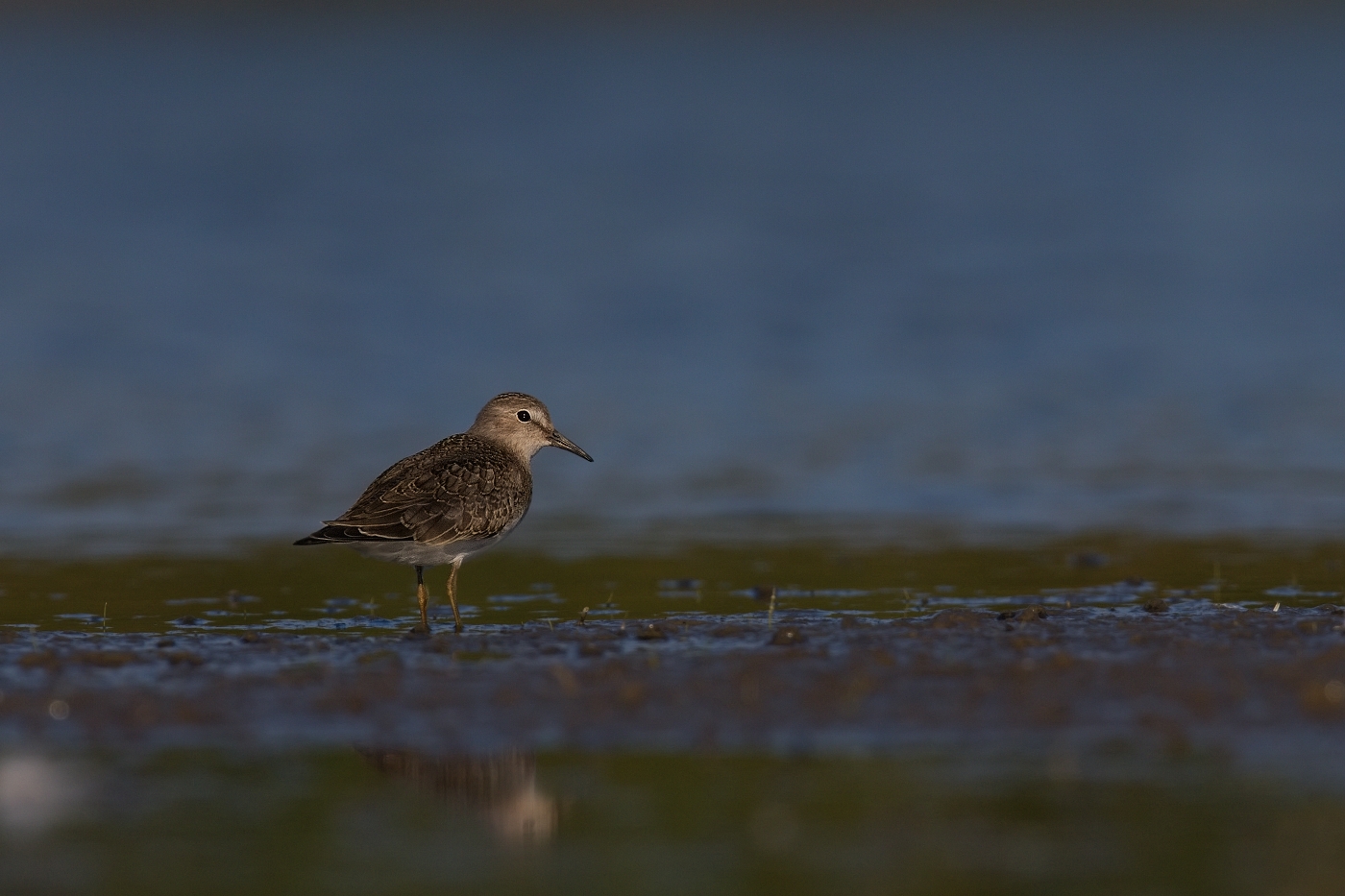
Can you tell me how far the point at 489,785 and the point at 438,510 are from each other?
3823mm

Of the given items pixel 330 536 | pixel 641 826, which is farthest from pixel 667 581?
pixel 641 826

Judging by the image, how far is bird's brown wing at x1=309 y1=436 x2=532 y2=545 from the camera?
1141 centimetres

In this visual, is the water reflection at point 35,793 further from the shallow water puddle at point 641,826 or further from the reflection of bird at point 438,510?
the reflection of bird at point 438,510

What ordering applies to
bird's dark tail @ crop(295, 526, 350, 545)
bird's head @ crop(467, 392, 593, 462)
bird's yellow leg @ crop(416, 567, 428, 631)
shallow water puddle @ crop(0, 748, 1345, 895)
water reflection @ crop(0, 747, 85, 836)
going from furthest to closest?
bird's head @ crop(467, 392, 593, 462), bird's yellow leg @ crop(416, 567, 428, 631), bird's dark tail @ crop(295, 526, 350, 545), water reflection @ crop(0, 747, 85, 836), shallow water puddle @ crop(0, 748, 1345, 895)

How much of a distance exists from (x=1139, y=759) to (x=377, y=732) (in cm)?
337

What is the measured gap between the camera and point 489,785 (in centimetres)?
795

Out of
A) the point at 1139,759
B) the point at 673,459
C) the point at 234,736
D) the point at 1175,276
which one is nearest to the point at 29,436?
the point at 673,459

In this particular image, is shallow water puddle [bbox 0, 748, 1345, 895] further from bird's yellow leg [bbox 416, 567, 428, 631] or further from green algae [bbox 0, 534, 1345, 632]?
green algae [bbox 0, 534, 1345, 632]

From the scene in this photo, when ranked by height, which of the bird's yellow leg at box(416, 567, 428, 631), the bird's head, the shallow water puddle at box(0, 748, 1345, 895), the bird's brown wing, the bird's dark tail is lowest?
the shallow water puddle at box(0, 748, 1345, 895)

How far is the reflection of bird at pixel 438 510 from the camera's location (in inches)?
449

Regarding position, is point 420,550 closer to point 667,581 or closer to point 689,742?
point 667,581

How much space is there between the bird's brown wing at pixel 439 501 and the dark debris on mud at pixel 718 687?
89 centimetres

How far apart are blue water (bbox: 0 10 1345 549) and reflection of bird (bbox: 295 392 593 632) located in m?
3.20

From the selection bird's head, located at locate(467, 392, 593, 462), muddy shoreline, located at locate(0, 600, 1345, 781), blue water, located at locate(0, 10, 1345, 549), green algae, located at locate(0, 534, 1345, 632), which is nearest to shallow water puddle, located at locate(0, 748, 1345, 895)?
muddy shoreline, located at locate(0, 600, 1345, 781)
